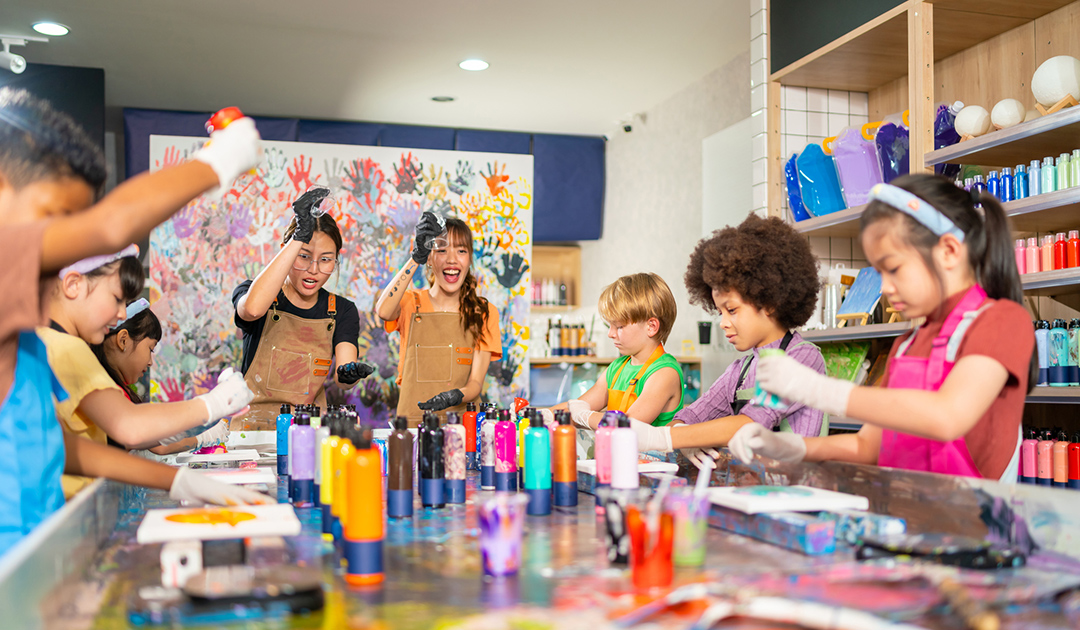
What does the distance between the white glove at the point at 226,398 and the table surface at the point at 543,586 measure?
330 mm

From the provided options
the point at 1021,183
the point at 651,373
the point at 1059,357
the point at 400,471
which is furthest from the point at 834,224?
the point at 400,471

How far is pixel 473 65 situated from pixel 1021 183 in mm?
3435

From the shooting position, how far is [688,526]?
111 centimetres

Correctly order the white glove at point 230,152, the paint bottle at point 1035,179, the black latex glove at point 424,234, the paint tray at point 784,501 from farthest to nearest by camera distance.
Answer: the black latex glove at point 424,234 < the paint bottle at point 1035,179 < the paint tray at point 784,501 < the white glove at point 230,152

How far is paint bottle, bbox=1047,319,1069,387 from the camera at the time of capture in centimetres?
268

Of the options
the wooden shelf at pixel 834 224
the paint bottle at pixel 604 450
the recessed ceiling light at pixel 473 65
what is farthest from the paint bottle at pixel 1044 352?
the recessed ceiling light at pixel 473 65

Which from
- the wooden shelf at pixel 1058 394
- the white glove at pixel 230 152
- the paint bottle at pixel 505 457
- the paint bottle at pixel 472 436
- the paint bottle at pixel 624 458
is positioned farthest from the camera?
the wooden shelf at pixel 1058 394

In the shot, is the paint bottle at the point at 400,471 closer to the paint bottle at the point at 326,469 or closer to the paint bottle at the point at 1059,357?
the paint bottle at the point at 326,469

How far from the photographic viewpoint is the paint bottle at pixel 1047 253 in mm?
2740

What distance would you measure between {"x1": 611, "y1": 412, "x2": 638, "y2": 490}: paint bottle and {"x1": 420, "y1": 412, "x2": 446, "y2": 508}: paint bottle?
331 mm

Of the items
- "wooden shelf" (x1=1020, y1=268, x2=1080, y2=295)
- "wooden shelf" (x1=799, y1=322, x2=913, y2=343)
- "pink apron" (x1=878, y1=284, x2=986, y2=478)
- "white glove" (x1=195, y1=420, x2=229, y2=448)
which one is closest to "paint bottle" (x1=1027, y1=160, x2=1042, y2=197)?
"wooden shelf" (x1=1020, y1=268, x2=1080, y2=295)

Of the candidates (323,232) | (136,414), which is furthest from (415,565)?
(323,232)

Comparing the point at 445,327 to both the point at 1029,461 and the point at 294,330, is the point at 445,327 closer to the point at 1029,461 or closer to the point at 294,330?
the point at 294,330

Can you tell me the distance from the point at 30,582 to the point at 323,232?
2372 millimetres
